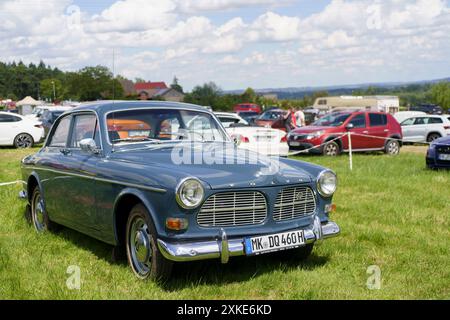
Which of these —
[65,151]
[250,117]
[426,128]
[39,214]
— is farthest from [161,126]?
[250,117]

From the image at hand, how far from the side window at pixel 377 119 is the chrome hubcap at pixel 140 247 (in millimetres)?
15792

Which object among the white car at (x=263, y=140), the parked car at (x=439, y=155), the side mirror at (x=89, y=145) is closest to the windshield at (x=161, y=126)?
the side mirror at (x=89, y=145)

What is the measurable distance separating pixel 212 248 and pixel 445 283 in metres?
2.12

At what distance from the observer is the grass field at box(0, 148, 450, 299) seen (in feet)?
16.6

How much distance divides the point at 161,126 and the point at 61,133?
Result: 157 cm

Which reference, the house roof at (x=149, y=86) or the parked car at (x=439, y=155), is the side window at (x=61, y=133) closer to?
the parked car at (x=439, y=155)

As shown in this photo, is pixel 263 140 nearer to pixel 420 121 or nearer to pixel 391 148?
pixel 391 148

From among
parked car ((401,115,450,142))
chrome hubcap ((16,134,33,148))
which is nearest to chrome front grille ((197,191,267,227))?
chrome hubcap ((16,134,33,148))

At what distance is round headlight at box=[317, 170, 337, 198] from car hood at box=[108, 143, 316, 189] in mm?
74

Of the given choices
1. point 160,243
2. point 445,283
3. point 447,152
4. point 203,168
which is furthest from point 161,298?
point 447,152

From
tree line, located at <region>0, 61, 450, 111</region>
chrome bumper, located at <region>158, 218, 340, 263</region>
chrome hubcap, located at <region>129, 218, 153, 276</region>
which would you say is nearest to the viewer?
chrome bumper, located at <region>158, 218, 340, 263</region>

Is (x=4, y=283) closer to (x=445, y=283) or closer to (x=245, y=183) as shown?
(x=245, y=183)

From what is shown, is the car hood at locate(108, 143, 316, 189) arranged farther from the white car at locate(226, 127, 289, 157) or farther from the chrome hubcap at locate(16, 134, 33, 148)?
the chrome hubcap at locate(16, 134, 33, 148)

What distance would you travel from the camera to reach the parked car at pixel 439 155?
43.9ft
